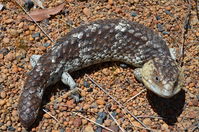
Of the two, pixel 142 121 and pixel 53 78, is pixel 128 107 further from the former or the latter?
pixel 53 78

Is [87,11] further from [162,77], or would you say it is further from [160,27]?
[162,77]

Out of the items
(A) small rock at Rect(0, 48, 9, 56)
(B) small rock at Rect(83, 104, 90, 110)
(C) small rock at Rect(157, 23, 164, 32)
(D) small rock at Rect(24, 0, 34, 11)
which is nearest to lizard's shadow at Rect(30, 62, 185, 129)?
(B) small rock at Rect(83, 104, 90, 110)

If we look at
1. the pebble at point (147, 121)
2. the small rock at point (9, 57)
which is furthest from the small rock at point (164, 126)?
the small rock at point (9, 57)

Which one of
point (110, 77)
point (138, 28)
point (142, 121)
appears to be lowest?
point (142, 121)

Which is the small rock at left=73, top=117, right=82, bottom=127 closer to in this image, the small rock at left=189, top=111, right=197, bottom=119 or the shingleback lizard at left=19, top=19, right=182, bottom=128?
the shingleback lizard at left=19, top=19, right=182, bottom=128

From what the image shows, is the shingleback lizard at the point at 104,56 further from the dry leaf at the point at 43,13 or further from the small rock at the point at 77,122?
the dry leaf at the point at 43,13

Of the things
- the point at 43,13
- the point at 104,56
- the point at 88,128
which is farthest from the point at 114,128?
the point at 43,13

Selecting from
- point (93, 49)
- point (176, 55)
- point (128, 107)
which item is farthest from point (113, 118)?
point (176, 55)
